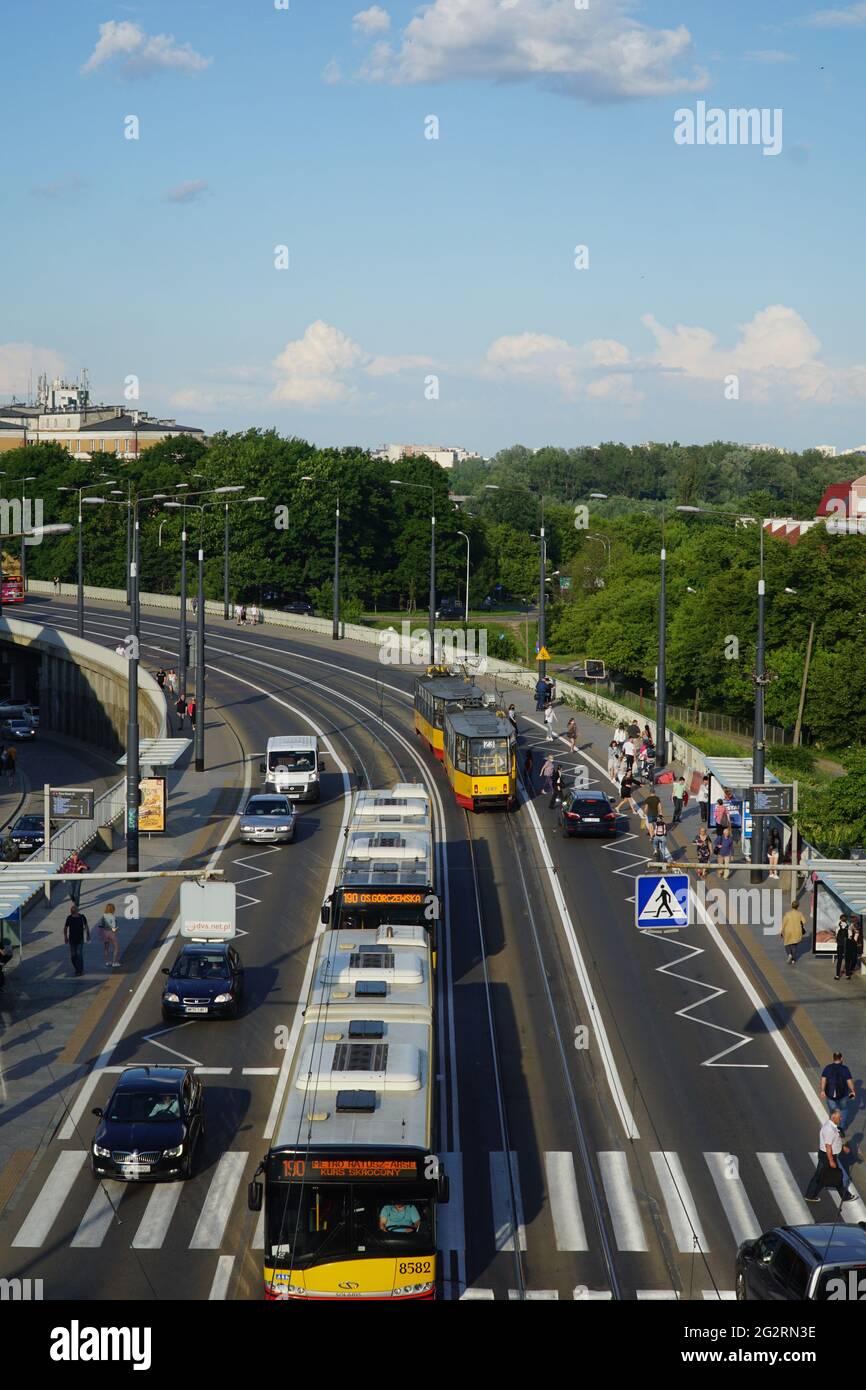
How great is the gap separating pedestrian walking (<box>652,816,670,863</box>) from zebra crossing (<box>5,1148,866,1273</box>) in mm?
17497

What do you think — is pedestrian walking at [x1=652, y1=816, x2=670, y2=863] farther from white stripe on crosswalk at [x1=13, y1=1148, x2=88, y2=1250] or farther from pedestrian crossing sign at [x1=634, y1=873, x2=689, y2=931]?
white stripe on crosswalk at [x1=13, y1=1148, x2=88, y2=1250]

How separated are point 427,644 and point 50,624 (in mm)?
28274

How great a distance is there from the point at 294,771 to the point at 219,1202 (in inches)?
1118

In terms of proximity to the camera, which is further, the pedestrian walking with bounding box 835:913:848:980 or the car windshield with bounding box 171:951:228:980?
the pedestrian walking with bounding box 835:913:848:980

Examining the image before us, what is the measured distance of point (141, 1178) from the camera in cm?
2341

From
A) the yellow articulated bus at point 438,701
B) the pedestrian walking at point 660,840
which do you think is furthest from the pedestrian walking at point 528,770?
the pedestrian walking at point 660,840

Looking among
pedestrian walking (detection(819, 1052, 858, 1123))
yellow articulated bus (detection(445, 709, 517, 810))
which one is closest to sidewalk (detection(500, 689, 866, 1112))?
pedestrian walking (detection(819, 1052, 858, 1123))

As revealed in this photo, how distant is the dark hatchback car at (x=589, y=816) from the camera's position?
45.7 meters

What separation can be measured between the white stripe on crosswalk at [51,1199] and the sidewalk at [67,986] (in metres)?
0.48

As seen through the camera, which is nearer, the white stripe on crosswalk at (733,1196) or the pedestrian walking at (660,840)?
the white stripe on crosswalk at (733,1196)

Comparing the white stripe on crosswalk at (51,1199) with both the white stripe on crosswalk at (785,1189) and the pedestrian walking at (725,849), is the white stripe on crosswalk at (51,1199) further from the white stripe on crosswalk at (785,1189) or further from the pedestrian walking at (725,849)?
the pedestrian walking at (725,849)

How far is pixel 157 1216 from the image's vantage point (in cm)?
2242

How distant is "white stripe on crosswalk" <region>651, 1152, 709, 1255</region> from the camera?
2158 centimetres
